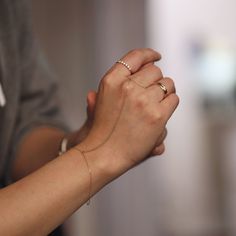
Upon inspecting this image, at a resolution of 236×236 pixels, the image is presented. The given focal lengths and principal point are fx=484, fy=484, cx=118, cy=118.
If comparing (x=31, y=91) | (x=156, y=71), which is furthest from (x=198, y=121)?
(x=156, y=71)

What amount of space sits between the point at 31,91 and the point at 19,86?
0.05 m

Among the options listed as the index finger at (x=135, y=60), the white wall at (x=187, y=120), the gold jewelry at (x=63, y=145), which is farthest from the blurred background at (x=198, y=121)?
the index finger at (x=135, y=60)

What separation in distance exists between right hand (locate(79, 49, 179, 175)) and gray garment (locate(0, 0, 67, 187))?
251mm

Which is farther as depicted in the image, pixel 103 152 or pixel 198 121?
pixel 198 121

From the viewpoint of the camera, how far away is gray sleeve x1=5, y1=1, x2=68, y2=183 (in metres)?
0.78

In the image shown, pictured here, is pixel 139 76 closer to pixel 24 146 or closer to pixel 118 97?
pixel 118 97

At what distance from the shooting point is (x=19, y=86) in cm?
76

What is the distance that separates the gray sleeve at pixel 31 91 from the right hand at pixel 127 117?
0.30 meters

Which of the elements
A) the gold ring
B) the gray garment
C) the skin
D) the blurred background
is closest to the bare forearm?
the skin

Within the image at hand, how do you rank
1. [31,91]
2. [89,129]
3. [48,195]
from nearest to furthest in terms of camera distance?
1. [48,195]
2. [89,129]
3. [31,91]

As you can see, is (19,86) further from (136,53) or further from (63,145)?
(136,53)

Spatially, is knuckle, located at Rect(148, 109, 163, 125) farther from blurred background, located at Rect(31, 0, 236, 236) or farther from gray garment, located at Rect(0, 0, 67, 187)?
blurred background, located at Rect(31, 0, 236, 236)

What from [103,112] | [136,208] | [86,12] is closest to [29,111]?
[103,112]

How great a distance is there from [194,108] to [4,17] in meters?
2.40
